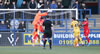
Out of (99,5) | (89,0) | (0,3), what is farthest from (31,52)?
(89,0)

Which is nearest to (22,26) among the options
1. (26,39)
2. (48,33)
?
(26,39)

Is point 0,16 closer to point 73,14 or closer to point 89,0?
point 73,14

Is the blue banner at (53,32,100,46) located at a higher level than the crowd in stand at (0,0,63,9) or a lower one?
lower

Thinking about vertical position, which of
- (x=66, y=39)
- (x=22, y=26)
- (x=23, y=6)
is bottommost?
(x=66, y=39)

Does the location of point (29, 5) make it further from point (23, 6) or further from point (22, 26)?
Result: point (22, 26)

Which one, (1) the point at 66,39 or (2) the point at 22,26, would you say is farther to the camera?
(1) the point at 66,39

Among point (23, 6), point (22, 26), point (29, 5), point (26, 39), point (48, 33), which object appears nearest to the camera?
point (48, 33)

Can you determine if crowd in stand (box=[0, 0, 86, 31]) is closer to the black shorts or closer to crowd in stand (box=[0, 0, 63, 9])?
crowd in stand (box=[0, 0, 63, 9])

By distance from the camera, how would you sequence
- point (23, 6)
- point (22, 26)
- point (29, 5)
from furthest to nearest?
point (29, 5), point (23, 6), point (22, 26)

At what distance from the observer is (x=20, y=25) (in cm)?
2689

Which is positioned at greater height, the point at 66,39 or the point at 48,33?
Result: the point at 48,33

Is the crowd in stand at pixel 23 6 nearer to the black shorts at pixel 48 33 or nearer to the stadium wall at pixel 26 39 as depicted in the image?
the stadium wall at pixel 26 39

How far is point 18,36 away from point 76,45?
3.68m

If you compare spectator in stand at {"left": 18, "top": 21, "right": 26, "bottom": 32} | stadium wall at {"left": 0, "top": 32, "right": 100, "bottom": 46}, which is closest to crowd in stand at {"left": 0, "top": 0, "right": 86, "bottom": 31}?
spectator in stand at {"left": 18, "top": 21, "right": 26, "bottom": 32}
